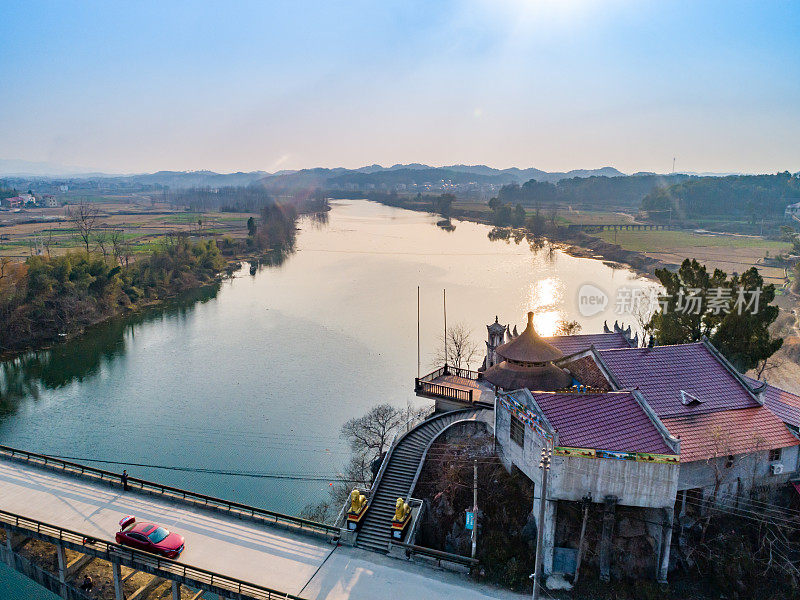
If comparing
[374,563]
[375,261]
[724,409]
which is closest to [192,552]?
[374,563]

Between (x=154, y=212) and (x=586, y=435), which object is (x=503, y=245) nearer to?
(x=586, y=435)

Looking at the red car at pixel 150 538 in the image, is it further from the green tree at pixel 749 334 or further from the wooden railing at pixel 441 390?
the green tree at pixel 749 334

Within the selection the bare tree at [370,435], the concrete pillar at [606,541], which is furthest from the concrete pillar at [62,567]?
the concrete pillar at [606,541]

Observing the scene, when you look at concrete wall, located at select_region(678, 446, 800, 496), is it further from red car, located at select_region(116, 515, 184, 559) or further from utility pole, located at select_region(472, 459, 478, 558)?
red car, located at select_region(116, 515, 184, 559)

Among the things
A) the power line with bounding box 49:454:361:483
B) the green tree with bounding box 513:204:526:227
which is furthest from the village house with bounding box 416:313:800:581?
the green tree with bounding box 513:204:526:227

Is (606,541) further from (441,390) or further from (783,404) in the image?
(441,390)
